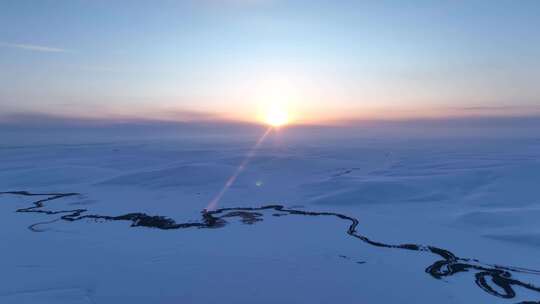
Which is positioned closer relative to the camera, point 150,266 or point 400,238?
point 150,266

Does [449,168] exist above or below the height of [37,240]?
above

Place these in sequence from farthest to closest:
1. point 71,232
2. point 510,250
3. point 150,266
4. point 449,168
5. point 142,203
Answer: point 449,168
point 142,203
point 71,232
point 510,250
point 150,266

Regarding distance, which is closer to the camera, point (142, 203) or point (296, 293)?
point (296, 293)

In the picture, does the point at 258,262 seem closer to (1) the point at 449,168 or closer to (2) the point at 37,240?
(2) the point at 37,240

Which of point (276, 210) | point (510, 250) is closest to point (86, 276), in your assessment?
point (276, 210)

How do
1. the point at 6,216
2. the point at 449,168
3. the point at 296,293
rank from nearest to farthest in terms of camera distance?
the point at 296,293 → the point at 6,216 → the point at 449,168

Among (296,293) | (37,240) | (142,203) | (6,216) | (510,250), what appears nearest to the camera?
(296,293)

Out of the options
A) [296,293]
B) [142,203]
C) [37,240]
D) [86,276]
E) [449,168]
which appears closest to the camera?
[296,293]

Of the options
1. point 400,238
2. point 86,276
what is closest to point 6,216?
point 86,276

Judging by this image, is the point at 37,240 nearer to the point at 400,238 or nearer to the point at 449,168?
the point at 400,238

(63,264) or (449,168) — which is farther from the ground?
(449,168)
